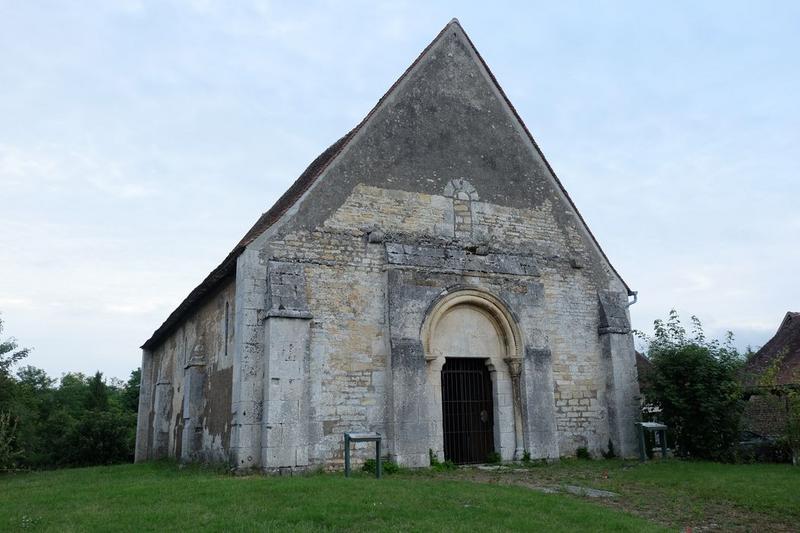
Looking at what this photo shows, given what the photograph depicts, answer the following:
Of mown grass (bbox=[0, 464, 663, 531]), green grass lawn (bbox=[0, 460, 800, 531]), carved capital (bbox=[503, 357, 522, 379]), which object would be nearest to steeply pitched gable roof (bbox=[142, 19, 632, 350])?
carved capital (bbox=[503, 357, 522, 379])

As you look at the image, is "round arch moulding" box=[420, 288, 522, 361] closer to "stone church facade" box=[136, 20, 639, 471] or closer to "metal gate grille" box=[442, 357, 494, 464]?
"stone church facade" box=[136, 20, 639, 471]

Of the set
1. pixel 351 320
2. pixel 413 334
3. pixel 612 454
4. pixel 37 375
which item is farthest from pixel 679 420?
pixel 37 375

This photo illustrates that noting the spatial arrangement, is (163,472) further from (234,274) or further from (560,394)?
(560,394)

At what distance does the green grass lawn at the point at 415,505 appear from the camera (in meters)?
7.24

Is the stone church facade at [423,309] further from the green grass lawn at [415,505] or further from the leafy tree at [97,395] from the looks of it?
the leafy tree at [97,395]

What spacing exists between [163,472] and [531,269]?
10.1m

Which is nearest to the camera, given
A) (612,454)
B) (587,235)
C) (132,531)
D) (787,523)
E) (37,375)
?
(132,531)

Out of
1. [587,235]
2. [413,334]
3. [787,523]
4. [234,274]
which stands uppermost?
[587,235]

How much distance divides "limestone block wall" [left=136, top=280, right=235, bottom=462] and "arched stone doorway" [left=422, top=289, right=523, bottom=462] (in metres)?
4.62

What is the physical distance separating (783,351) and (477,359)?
32.5 ft

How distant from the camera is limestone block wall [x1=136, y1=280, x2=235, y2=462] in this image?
14188 mm

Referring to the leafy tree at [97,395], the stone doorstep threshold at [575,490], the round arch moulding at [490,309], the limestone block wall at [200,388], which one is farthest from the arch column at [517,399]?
the leafy tree at [97,395]

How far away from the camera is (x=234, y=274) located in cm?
1411

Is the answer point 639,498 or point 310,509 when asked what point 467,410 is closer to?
point 639,498
